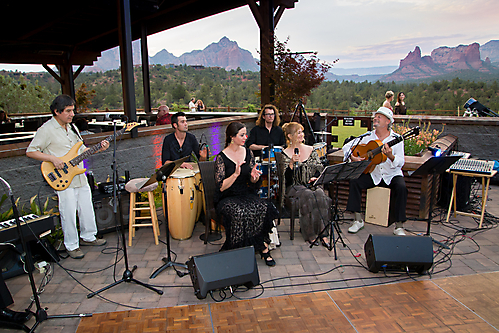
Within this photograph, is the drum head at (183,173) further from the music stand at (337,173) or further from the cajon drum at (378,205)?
the cajon drum at (378,205)

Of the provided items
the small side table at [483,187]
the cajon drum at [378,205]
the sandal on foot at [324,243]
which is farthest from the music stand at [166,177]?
the small side table at [483,187]

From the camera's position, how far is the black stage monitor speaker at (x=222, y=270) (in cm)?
276

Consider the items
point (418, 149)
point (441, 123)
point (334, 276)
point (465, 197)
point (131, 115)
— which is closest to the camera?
point (334, 276)

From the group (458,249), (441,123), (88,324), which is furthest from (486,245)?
(88,324)

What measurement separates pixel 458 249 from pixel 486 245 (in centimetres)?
44

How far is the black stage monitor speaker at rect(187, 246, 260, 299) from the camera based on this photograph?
9.05 ft

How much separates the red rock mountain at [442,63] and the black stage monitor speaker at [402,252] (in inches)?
1201

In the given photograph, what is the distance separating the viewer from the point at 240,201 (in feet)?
11.8

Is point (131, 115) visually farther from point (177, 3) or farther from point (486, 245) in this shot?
point (486, 245)

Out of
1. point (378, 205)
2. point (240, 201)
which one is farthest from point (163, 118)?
point (378, 205)

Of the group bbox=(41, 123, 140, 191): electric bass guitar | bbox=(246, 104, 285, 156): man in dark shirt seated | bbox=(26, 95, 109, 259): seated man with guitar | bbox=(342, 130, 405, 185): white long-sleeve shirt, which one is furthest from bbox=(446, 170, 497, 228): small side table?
bbox=(26, 95, 109, 259): seated man with guitar

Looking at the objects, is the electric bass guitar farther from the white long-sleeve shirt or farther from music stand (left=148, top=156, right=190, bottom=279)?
the white long-sleeve shirt

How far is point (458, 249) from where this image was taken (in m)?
3.89

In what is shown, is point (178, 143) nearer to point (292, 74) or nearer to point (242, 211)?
point (242, 211)
